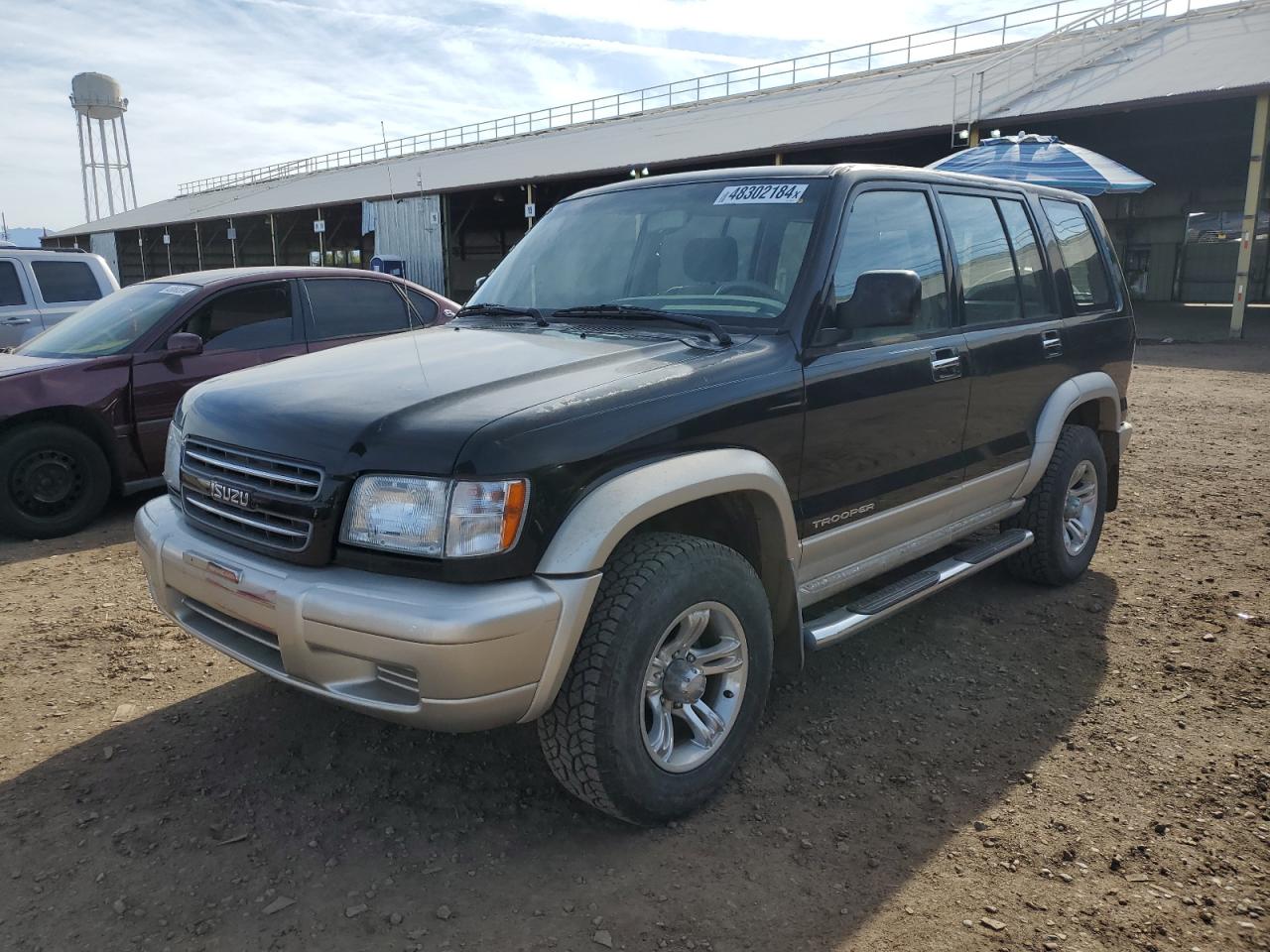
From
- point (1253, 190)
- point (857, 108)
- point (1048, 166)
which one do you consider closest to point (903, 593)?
point (1048, 166)

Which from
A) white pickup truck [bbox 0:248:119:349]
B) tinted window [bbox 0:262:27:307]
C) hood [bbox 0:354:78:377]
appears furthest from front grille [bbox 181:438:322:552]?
tinted window [bbox 0:262:27:307]

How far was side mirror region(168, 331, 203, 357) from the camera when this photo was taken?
233 inches

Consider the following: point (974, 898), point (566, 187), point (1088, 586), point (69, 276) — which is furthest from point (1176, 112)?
point (974, 898)

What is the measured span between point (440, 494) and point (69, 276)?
8.65 metres

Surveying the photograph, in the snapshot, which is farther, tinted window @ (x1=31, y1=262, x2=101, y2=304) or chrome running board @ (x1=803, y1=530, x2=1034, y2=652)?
tinted window @ (x1=31, y1=262, x2=101, y2=304)

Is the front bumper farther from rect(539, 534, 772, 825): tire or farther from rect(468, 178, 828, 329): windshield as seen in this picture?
rect(468, 178, 828, 329): windshield

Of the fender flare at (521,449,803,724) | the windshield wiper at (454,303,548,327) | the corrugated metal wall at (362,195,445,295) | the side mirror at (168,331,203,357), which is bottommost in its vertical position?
the fender flare at (521,449,803,724)

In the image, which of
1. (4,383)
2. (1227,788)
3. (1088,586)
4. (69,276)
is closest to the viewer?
(1227,788)

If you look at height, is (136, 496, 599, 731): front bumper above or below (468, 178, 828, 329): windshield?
below

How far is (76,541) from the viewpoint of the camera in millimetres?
5711

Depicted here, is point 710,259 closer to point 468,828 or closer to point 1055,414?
point 1055,414

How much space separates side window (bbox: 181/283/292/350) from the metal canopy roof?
15304mm

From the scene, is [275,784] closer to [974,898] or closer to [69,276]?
[974,898]

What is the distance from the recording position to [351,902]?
2457 millimetres
